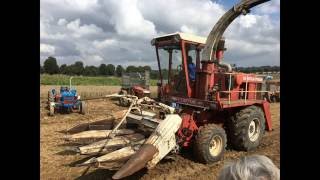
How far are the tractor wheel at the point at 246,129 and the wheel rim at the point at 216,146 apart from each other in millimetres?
798

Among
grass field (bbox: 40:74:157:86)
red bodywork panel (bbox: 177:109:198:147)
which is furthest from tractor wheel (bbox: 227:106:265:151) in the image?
grass field (bbox: 40:74:157:86)

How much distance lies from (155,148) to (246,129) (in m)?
2.76

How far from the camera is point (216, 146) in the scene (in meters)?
6.48

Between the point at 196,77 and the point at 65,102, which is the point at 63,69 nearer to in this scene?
the point at 65,102

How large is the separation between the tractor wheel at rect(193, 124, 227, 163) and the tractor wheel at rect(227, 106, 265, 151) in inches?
30.3

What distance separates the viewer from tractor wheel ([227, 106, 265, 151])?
23.4 ft

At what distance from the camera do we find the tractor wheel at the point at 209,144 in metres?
6.07

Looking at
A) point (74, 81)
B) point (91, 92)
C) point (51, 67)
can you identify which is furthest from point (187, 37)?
point (51, 67)

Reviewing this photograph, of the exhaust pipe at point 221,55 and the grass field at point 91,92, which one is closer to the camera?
the exhaust pipe at point 221,55

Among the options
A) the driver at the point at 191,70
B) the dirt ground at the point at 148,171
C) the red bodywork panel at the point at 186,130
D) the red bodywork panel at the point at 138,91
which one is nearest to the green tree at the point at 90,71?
the red bodywork panel at the point at 138,91

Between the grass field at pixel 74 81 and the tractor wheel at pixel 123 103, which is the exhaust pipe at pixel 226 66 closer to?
the tractor wheel at pixel 123 103
